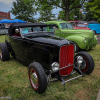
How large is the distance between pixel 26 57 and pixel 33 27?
1161mm

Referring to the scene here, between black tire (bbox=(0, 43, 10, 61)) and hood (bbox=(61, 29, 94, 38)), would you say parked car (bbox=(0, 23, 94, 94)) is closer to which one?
black tire (bbox=(0, 43, 10, 61))

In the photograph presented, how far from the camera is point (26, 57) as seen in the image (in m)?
3.83

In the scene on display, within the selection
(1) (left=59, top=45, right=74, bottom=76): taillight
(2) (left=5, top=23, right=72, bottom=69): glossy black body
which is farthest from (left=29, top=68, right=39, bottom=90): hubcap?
(1) (left=59, top=45, right=74, bottom=76): taillight

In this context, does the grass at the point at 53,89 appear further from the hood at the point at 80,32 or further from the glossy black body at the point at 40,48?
the hood at the point at 80,32

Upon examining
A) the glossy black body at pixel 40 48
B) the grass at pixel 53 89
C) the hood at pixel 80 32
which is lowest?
the grass at pixel 53 89

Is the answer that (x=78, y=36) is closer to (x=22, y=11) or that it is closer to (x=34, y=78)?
(x=34, y=78)

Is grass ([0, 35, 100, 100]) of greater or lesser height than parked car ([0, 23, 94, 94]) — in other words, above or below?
below

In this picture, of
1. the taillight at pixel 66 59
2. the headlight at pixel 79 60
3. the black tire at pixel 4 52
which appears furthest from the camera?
the black tire at pixel 4 52

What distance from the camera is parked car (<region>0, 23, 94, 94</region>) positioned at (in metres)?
2.70

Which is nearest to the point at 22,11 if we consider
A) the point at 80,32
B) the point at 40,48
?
the point at 80,32

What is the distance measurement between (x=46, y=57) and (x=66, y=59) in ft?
1.84

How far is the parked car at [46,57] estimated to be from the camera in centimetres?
270

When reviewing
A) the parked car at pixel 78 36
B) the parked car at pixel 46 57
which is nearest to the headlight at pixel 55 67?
the parked car at pixel 46 57

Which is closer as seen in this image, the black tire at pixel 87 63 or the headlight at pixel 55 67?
the headlight at pixel 55 67
